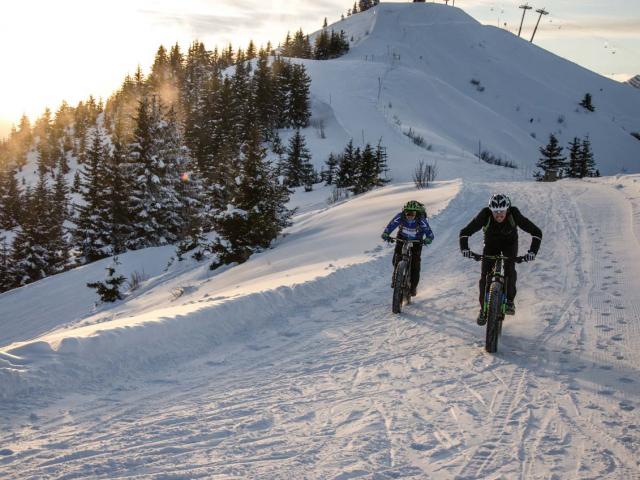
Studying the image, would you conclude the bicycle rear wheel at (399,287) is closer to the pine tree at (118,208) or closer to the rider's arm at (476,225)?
the rider's arm at (476,225)

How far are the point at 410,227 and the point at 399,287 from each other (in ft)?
3.62

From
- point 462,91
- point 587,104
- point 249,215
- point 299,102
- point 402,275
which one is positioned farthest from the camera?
point 587,104

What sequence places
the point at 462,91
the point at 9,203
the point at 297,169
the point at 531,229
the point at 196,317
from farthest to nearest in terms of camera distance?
the point at 462,91
the point at 9,203
the point at 297,169
the point at 196,317
the point at 531,229

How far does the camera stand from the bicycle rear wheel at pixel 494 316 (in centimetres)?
639

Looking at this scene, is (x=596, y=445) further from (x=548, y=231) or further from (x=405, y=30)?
(x=405, y=30)

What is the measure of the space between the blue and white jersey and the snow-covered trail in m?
1.34

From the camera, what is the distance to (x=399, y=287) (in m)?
8.25

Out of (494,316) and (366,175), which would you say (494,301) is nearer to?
(494,316)

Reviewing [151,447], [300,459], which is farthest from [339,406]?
[151,447]

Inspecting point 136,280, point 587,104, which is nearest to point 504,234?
point 136,280

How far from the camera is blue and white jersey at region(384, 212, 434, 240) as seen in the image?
27.8ft

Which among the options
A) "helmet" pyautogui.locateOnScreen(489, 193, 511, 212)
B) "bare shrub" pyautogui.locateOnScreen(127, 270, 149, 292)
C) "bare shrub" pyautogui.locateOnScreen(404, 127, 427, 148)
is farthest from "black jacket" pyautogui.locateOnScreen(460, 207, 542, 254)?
"bare shrub" pyautogui.locateOnScreen(404, 127, 427, 148)

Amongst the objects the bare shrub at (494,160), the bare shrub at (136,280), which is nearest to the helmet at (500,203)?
the bare shrub at (136,280)

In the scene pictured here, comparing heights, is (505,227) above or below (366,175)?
below
